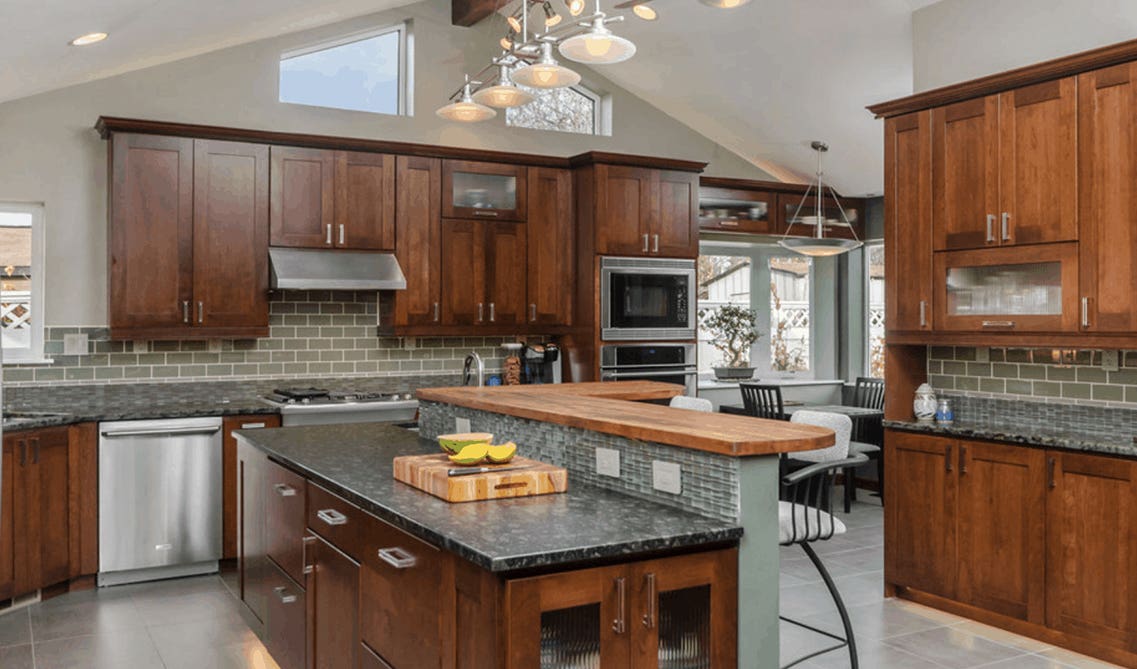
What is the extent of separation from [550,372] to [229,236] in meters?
2.42

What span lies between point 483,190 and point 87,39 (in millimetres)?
2651

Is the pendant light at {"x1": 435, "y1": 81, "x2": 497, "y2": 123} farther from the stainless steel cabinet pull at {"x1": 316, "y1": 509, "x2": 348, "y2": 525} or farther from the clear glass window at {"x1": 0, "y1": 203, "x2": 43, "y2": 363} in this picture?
the clear glass window at {"x1": 0, "y1": 203, "x2": 43, "y2": 363}

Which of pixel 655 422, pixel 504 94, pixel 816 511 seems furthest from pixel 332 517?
pixel 504 94

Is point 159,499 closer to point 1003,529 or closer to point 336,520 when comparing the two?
point 336,520

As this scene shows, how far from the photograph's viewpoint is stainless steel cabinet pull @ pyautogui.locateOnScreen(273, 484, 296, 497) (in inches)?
124

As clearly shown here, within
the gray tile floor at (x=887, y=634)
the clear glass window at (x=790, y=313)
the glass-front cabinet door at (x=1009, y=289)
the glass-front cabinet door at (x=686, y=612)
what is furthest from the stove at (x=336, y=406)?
the clear glass window at (x=790, y=313)

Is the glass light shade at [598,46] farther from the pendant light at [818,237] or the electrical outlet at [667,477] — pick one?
the pendant light at [818,237]

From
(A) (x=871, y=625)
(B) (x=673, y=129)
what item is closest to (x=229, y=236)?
(B) (x=673, y=129)

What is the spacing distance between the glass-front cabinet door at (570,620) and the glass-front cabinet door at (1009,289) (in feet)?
9.71

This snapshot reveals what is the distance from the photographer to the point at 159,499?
498 cm

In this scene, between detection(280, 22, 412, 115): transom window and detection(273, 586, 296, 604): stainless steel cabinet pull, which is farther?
detection(280, 22, 412, 115): transom window

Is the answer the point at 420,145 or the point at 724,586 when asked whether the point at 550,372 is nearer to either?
the point at 420,145

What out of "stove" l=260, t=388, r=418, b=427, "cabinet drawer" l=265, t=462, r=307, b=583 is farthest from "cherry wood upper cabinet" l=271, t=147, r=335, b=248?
"cabinet drawer" l=265, t=462, r=307, b=583

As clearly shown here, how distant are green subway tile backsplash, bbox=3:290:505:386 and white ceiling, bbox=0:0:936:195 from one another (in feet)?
5.12
